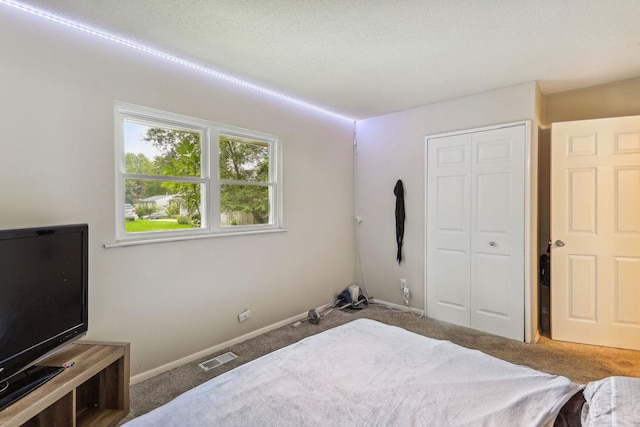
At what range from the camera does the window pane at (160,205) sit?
7.94 feet

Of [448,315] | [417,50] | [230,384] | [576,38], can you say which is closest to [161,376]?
[230,384]

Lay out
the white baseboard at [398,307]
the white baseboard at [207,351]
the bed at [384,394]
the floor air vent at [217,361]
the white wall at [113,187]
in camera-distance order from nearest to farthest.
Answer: the bed at [384,394] < the white wall at [113,187] < the white baseboard at [207,351] < the floor air vent at [217,361] < the white baseboard at [398,307]

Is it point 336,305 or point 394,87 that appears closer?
point 394,87

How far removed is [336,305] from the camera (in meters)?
4.06

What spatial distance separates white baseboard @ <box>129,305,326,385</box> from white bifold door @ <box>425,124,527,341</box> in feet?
5.54

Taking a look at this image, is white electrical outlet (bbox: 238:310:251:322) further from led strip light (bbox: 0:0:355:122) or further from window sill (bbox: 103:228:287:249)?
led strip light (bbox: 0:0:355:122)

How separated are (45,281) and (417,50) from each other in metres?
2.81

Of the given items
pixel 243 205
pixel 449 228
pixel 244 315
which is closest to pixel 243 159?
pixel 243 205

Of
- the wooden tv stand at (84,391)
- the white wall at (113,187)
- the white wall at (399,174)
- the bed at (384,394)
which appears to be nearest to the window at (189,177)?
the white wall at (113,187)

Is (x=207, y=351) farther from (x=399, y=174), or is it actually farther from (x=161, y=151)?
(x=399, y=174)

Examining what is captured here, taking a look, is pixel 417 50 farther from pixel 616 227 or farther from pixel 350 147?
pixel 616 227

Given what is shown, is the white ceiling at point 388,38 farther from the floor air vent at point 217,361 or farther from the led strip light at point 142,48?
the floor air vent at point 217,361

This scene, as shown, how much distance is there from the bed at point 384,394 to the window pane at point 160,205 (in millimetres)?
1607

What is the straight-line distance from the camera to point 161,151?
2598mm
